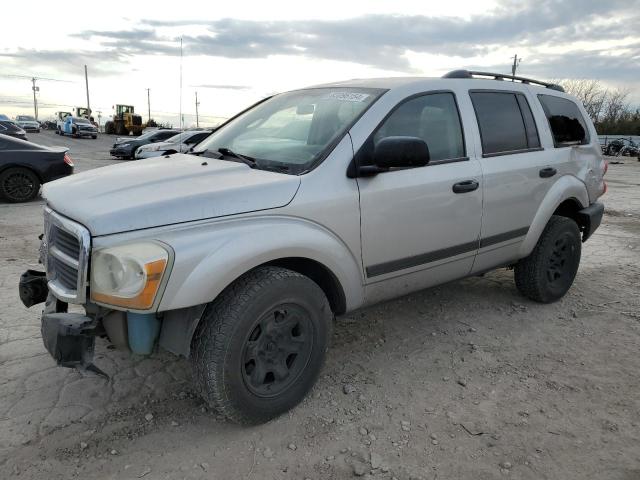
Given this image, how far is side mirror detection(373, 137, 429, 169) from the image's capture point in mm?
2797

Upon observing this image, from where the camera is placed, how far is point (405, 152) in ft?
9.20

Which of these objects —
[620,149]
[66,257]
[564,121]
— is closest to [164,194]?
[66,257]

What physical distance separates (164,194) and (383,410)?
169 cm

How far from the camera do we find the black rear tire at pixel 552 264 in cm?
434

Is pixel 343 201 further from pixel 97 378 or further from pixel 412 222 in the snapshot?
pixel 97 378

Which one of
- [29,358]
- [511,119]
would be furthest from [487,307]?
[29,358]

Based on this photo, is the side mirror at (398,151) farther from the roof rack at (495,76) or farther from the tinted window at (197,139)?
the tinted window at (197,139)

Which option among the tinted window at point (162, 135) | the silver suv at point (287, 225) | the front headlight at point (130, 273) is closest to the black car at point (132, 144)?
the tinted window at point (162, 135)

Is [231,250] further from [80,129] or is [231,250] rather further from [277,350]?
[80,129]

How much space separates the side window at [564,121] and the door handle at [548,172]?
278 mm

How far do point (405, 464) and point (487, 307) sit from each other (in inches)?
94.2

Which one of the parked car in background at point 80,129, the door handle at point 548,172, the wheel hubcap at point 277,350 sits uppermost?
the door handle at point 548,172

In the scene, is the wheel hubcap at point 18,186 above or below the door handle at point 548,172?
below

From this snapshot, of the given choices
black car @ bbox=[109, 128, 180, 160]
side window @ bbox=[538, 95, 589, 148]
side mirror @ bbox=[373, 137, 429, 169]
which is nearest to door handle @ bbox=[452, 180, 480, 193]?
side mirror @ bbox=[373, 137, 429, 169]
